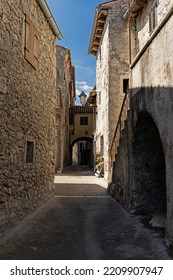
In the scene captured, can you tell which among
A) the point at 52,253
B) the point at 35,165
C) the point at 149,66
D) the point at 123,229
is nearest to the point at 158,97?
the point at 149,66

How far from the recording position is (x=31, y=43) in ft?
20.8

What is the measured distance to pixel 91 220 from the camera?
5.97m

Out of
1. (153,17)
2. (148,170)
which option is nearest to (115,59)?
(153,17)

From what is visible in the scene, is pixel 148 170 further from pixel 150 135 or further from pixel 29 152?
pixel 29 152

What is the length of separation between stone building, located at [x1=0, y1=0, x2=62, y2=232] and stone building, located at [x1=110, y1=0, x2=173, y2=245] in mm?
2428

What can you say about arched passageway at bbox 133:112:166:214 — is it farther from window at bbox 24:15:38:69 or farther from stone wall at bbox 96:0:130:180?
stone wall at bbox 96:0:130:180

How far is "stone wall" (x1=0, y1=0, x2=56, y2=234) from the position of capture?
483 centimetres

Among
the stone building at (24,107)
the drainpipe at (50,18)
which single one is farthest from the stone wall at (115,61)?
the stone building at (24,107)

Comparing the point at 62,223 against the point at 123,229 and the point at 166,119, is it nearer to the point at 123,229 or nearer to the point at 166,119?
the point at 123,229

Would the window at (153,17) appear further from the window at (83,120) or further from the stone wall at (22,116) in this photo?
the window at (83,120)

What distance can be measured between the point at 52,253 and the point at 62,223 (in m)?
1.78

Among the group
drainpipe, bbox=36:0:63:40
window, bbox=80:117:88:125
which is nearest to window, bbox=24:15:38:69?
drainpipe, bbox=36:0:63:40

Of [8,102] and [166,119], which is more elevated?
[8,102]
